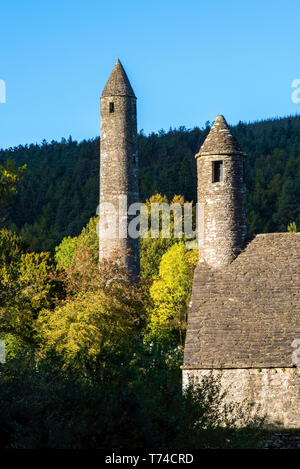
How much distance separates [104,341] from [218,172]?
325 inches

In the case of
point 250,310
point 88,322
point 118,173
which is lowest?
point 88,322

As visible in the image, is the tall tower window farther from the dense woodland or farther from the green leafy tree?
the green leafy tree

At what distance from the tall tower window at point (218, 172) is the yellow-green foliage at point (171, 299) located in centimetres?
1309

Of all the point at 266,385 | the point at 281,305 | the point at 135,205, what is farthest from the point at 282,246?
the point at 135,205

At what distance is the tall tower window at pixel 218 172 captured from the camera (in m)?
29.1

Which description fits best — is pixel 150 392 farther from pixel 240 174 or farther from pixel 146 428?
pixel 240 174

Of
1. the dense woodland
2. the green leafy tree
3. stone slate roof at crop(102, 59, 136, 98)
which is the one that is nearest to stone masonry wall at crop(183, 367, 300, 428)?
the dense woodland

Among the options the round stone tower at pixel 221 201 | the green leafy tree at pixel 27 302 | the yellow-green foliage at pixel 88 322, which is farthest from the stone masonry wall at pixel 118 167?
the round stone tower at pixel 221 201

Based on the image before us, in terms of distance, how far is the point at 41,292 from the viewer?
41.8 meters

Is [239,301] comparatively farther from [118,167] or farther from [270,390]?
[118,167]

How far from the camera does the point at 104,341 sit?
26.3m

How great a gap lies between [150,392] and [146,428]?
214 cm

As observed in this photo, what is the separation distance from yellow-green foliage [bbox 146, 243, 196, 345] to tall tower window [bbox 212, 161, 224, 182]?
515 inches

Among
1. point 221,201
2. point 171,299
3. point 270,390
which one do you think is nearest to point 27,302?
point 171,299
